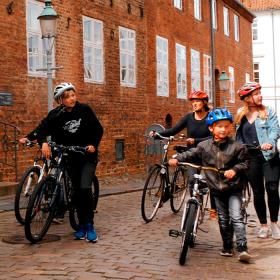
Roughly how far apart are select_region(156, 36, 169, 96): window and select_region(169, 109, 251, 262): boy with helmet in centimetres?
1417

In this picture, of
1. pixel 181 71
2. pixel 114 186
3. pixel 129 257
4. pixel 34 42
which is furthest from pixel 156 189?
pixel 181 71

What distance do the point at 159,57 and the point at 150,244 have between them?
14049 mm

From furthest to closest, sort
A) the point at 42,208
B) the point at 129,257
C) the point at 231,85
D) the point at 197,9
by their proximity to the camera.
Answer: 1. the point at 231,85
2. the point at 197,9
3. the point at 42,208
4. the point at 129,257

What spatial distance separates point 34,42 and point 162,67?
755 cm

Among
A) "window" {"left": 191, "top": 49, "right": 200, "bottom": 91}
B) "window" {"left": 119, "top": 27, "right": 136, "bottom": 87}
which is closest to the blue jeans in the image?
"window" {"left": 119, "top": 27, "right": 136, "bottom": 87}

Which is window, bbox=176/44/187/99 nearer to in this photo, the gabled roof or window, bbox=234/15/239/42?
window, bbox=234/15/239/42

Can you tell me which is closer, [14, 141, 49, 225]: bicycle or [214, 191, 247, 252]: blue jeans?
[214, 191, 247, 252]: blue jeans

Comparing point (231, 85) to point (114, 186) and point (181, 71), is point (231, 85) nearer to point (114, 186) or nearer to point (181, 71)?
point (181, 71)

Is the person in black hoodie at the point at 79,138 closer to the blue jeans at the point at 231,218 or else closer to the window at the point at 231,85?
the blue jeans at the point at 231,218

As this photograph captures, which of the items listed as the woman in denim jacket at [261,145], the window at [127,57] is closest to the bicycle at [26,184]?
the woman in denim jacket at [261,145]

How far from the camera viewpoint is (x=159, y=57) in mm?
20000

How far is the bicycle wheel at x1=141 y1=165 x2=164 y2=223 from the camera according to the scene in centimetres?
803

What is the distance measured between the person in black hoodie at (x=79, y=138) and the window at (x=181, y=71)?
15.4m

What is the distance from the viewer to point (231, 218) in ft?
18.8
